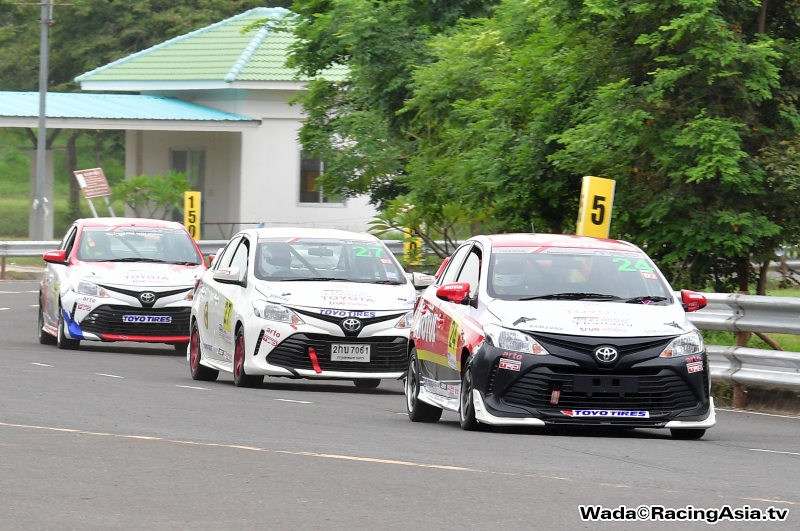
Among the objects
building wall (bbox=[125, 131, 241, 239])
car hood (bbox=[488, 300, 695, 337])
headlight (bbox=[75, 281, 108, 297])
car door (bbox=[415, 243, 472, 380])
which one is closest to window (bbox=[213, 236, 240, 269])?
headlight (bbox=[75, 281, 108, 297])

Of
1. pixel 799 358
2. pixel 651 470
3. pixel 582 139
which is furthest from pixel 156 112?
pixel 651 470

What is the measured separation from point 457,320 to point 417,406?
1.09m

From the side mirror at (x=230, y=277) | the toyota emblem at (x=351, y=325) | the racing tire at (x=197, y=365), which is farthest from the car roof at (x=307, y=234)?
the toyota emblem at (x=351, y=325)

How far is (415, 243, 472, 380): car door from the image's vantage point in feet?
39.8

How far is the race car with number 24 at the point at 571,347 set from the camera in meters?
10.8

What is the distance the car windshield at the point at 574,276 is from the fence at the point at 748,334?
2.26 metres

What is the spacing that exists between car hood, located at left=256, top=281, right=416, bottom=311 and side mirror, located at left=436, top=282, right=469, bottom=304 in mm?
3576

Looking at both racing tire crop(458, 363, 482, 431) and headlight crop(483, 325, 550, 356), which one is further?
racing tire crop(458, 363, 482, 431)

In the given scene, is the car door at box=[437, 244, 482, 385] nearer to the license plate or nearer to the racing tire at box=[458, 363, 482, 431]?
the racing tire at box=[458, 363, 482, 431]

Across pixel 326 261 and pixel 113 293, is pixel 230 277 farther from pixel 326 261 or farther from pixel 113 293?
pixel 113 293

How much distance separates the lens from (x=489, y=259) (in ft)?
39.4

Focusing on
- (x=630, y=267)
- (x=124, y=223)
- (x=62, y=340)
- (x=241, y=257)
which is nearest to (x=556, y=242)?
(x=630, y=267)

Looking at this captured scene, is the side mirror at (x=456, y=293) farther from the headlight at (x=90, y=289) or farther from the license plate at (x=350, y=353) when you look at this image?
the headlight at (x=90, y=289)

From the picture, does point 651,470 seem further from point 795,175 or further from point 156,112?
point 156,112
